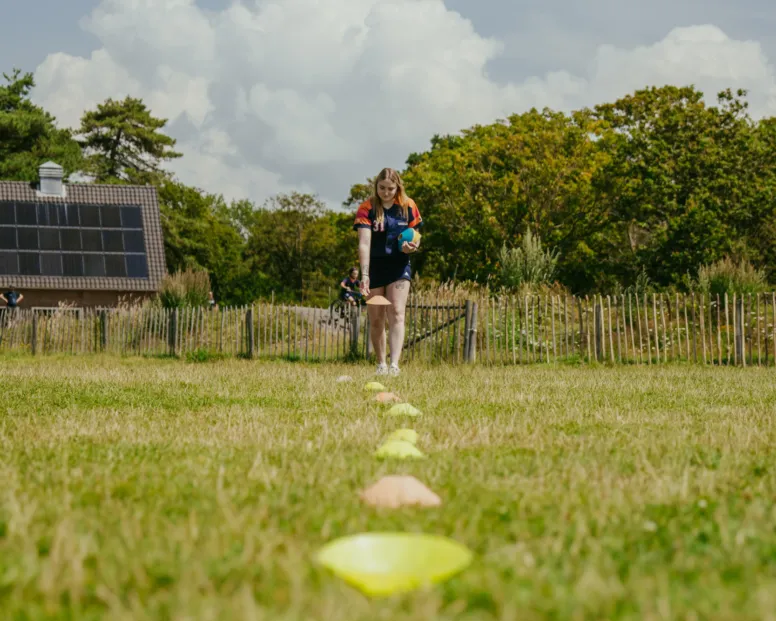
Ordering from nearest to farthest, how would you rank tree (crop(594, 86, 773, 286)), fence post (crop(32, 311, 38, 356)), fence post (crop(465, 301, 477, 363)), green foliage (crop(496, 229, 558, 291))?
fence post (crop(465, 301, 477, 363)) < green foliage (crop(496, 229, 558, 291)) < fence post (crop(32, 311, 38, 356)) < tree (crop(594, 86, 773, 286))

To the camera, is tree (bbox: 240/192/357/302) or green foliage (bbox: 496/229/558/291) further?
tree (bbox: 240/192/357/302)

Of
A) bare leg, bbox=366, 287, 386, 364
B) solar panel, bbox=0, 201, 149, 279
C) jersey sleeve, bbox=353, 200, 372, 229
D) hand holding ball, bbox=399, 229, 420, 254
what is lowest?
bare leg, bbox=366, 287, 386, 364

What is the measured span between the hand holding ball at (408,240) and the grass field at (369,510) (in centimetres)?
353

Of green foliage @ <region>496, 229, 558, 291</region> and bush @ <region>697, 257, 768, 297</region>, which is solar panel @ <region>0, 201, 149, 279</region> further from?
bush @ <region>697, 257, 768, 297</region>

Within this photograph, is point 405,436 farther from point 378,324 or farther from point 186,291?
point 186,291

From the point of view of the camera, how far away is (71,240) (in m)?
30.8

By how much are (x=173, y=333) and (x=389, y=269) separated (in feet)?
31.8

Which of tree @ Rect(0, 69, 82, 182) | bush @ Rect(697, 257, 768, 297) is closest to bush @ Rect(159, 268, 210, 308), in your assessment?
bush @ Rect(697, 257, 768, 297)

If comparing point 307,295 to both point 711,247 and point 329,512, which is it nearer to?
point 711,247

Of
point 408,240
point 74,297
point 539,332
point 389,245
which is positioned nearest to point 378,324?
point 389,245

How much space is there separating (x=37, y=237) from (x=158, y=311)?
14289mm

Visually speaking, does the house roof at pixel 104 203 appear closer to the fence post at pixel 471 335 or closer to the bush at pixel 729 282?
the fence post at pixel 471 335

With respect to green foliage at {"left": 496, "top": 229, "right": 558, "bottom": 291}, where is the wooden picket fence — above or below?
below

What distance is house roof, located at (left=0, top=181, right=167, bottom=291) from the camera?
30.2m
